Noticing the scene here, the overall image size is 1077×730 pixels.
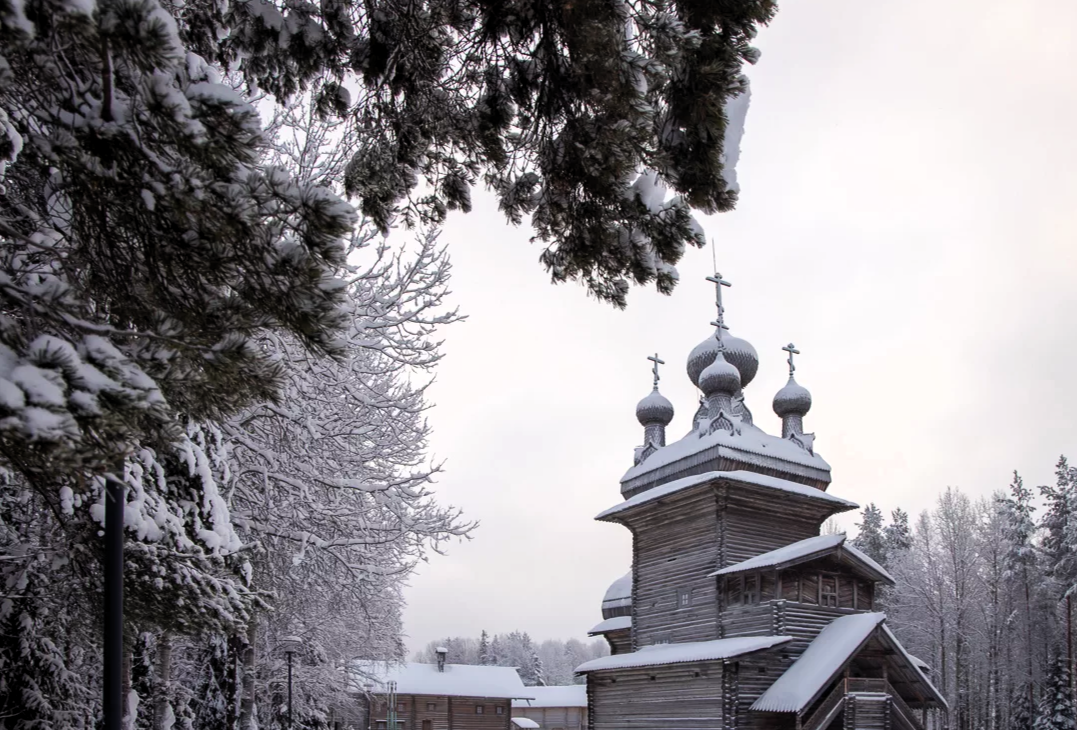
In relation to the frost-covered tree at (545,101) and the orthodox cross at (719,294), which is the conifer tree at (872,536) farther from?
the frost-covered tree at (545,101)

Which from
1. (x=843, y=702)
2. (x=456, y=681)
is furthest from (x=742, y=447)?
(x=456, y=681)

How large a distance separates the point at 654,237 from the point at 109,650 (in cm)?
482

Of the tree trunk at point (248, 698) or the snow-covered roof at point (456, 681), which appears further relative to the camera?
the snow-covered roof at point (456, 681)

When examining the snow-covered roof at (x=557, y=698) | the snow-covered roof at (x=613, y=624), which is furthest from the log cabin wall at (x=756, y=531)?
the snow-covered roof at (x=557, y=698)

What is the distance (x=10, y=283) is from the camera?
446 cm

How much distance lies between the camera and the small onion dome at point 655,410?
3469cm

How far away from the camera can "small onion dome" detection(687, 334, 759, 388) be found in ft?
105

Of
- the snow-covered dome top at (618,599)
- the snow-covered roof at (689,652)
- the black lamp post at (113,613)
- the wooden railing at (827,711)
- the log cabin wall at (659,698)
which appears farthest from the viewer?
the snow-covered dome top at (618,599)

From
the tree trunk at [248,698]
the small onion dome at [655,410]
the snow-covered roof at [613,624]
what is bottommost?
the snow-covered roof at [613,624]

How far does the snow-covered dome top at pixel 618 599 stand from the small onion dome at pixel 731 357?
10232mm

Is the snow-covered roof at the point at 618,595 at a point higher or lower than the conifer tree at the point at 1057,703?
higher

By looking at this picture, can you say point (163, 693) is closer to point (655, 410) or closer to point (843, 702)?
point (843, 702)

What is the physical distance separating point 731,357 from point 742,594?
975 centimetres

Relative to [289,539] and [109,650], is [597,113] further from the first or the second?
[289,539]
